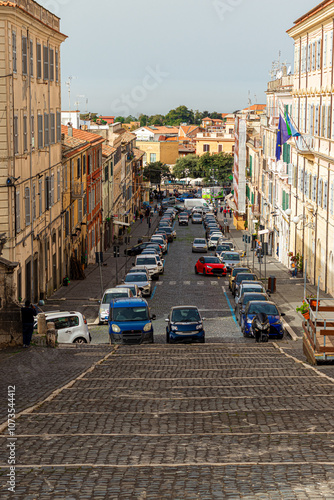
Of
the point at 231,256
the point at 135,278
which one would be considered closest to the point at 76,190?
the point at 135,278

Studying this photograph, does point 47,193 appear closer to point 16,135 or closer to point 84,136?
point 16,135

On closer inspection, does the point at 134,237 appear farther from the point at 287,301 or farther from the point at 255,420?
the point at 255,420

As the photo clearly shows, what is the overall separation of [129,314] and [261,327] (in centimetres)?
475

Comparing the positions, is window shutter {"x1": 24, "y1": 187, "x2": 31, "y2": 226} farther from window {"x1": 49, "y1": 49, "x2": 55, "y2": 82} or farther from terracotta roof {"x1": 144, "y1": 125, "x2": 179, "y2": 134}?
terracotta roof {"x1": 144, "y1": 125, "x2": 179, "y2": 134}

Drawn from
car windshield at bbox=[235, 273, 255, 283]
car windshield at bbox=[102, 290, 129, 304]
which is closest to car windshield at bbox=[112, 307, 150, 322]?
car windshield at bbox=[102, 290, 129, 304]

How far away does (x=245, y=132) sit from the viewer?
9406 centimetres

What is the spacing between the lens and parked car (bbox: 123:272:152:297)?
138 feet

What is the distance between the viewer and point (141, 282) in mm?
42406

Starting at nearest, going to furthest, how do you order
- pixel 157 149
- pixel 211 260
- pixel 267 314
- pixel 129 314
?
1. pixel 129 314
2. pixel 267 314
3. pixel 211 260
4. pixel 157 149

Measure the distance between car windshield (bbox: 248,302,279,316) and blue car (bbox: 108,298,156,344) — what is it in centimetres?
427

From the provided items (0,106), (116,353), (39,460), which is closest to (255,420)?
(39,460)

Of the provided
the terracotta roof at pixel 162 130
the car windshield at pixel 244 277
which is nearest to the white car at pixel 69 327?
the car windshield at pixel 244 277

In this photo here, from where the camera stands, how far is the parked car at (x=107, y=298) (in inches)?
1308

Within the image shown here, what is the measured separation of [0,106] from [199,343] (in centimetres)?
1257
